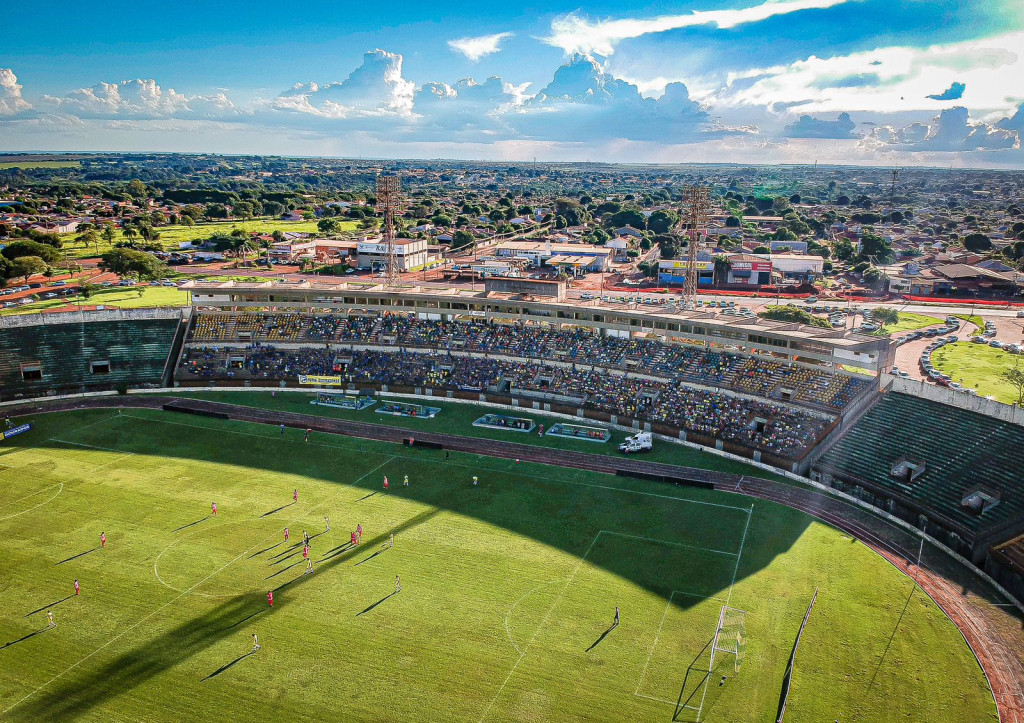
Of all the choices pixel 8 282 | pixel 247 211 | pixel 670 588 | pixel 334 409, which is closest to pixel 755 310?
pixel 334 409

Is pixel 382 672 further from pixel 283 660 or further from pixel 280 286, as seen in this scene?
pixel 280 286

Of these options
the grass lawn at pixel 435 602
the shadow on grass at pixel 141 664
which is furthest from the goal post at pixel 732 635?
the shadow on grass at pixel 141 664

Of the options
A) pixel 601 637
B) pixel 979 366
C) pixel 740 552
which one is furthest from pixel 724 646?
pixel 979 366

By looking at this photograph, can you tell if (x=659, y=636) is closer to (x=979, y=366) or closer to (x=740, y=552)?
(x=740, y=552)

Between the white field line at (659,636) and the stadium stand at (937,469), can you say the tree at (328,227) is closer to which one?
the stadium stand at (937,469)

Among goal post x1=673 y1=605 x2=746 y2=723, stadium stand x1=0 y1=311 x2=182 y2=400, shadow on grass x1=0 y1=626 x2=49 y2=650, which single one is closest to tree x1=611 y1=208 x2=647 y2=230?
stadium stand x1=0 y1=311 x2=182 y2=400

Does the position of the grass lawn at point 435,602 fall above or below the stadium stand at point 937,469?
below
